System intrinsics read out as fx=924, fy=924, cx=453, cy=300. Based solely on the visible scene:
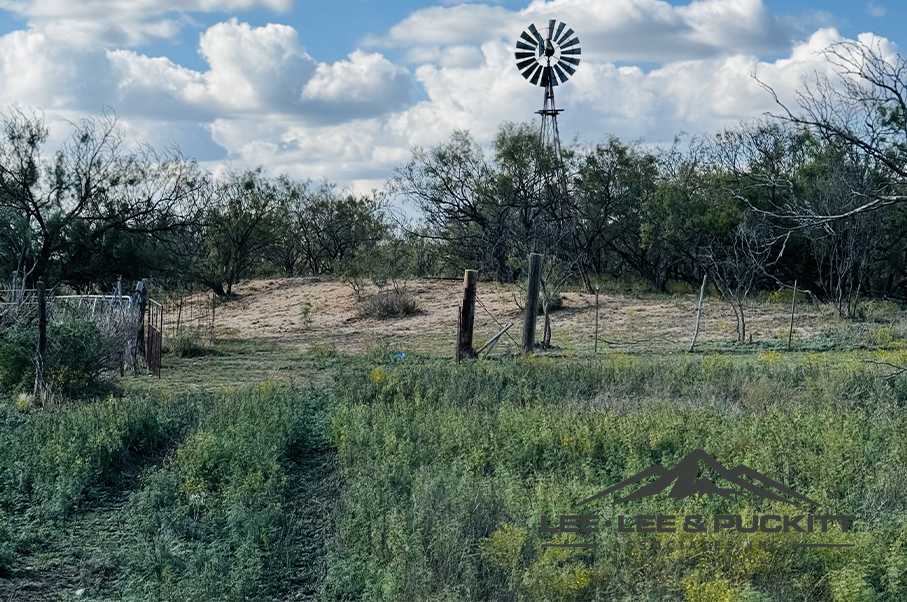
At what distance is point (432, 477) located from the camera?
799 cm

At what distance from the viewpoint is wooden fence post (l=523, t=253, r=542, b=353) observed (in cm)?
1695

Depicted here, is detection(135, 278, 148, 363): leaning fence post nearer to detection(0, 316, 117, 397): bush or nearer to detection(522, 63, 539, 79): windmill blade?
detection(0, 316, 117, 397): bush

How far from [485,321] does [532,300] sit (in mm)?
6445

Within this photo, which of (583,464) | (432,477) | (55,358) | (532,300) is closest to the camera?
(432,477)

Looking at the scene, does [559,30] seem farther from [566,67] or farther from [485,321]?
[485,321]

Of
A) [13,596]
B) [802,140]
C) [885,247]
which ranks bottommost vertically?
[13,596]

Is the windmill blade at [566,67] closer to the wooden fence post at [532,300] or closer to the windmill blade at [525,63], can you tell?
the windmill blade at [525,63]

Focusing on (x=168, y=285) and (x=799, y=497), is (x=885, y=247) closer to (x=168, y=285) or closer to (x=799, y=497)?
(x=168, y=285)

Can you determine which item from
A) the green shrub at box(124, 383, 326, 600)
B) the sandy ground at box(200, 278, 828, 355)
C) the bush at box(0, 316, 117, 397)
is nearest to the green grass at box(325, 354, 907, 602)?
the green shrub at box(124, 383, 326, 600)

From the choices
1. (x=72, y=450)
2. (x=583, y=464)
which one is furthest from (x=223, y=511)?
(x=583, y=464)

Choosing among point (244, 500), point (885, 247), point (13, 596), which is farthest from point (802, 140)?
point (13, 596)

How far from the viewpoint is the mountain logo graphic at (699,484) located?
7.48 meters

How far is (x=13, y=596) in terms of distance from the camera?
6641 mm

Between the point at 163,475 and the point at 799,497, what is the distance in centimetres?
558
